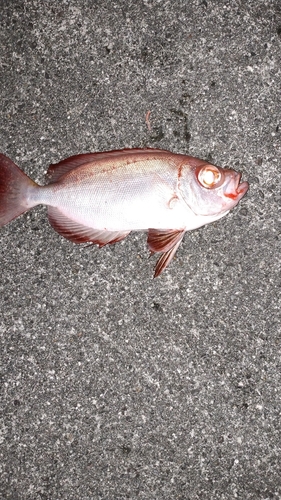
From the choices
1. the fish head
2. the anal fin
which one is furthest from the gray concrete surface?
the fish head

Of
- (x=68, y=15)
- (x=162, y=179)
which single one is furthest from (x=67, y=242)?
(x=68, y=15)

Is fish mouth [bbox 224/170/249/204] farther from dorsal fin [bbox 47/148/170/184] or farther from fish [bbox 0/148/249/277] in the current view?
dorsal fin [bbox 47/148/170/184]

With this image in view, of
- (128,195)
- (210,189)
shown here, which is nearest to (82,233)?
(128,195)

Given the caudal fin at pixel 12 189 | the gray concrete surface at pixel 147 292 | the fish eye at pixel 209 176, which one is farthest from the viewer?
the gray concrete surface at pixel 147 292

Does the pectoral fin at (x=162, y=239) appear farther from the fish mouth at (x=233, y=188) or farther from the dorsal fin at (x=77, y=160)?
the dorsal fin at (x=77, y=160)

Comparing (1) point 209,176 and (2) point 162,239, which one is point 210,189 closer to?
(1) point 209,176

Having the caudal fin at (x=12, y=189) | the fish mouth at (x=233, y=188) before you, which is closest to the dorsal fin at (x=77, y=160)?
the caudal fin at (x=12, y=189)
